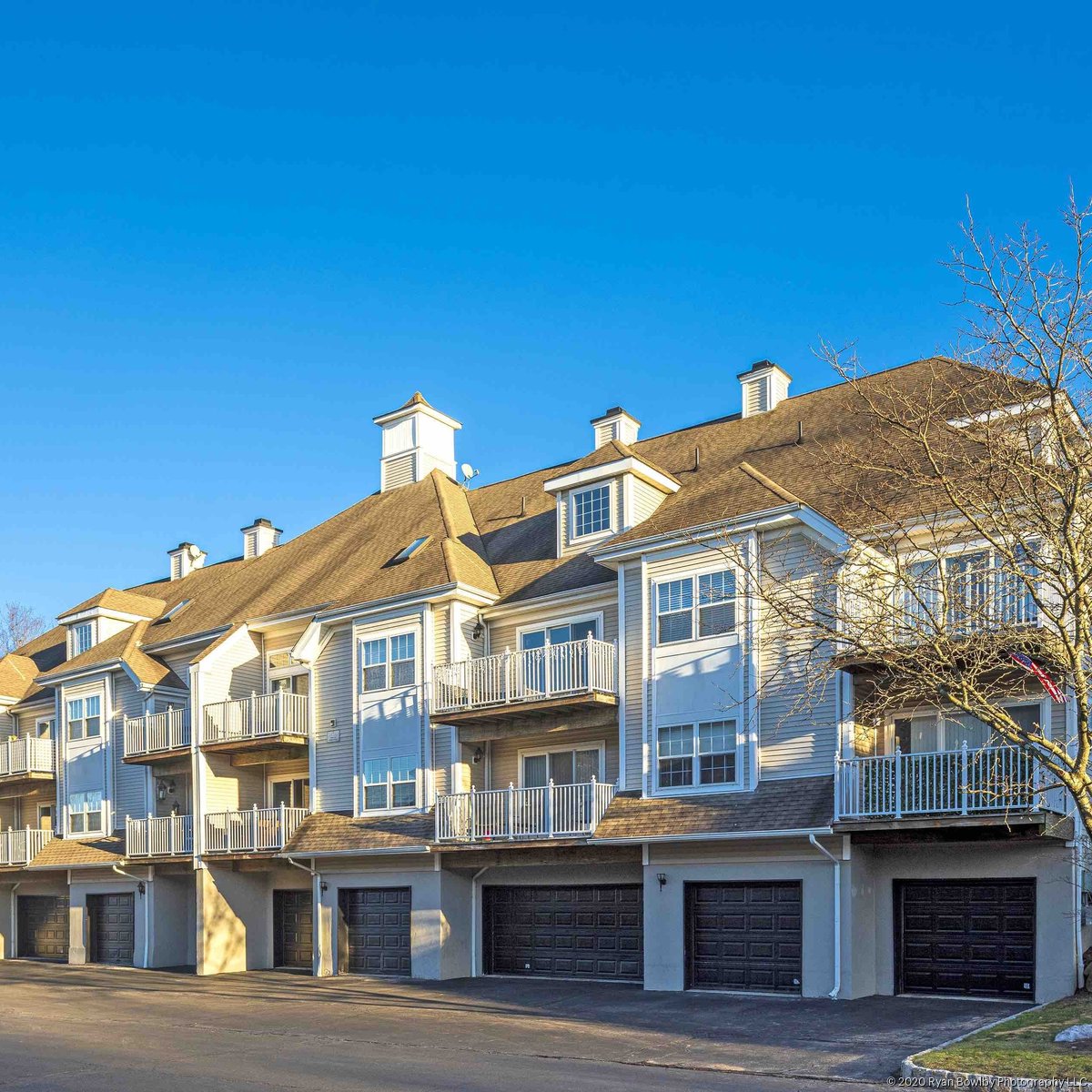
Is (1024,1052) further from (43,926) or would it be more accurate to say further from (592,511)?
(43,926)

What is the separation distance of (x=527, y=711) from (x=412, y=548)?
23.2 feet

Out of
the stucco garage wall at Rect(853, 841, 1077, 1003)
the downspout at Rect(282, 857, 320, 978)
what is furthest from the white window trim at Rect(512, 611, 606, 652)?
the stucco garage wall at Rect(853, 841, 1077, 1003)

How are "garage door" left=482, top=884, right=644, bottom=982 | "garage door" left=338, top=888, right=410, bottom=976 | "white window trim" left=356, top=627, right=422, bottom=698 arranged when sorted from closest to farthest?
"garage door" left=482, top=884, right=644, bottom=982 → "garage door" left=338, top=888, right=410, bottom=976 → "white window trim" left=356, top=627, right=422, bottom=698

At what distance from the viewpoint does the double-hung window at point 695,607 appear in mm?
23203

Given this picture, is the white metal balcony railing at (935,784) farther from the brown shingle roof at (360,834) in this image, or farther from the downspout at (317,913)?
the downspout at (317,913)

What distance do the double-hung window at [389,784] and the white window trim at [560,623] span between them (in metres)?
3.55

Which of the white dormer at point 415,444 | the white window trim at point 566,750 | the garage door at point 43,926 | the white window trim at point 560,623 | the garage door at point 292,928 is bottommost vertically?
the garage door at point 43,926

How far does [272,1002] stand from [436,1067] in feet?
29.6

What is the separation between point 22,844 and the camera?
118 ft

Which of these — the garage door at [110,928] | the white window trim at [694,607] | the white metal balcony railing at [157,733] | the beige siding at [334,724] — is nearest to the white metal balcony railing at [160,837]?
the white metal balcony railing at [157,733]

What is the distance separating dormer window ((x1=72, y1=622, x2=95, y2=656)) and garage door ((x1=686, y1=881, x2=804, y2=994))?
2254cm

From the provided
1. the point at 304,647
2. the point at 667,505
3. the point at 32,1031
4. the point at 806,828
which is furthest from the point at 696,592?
the point at 32,1031

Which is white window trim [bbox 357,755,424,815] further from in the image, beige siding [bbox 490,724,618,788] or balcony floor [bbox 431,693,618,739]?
beige siding [bbox 490,724,618,788]

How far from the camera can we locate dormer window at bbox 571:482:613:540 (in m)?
27.0
